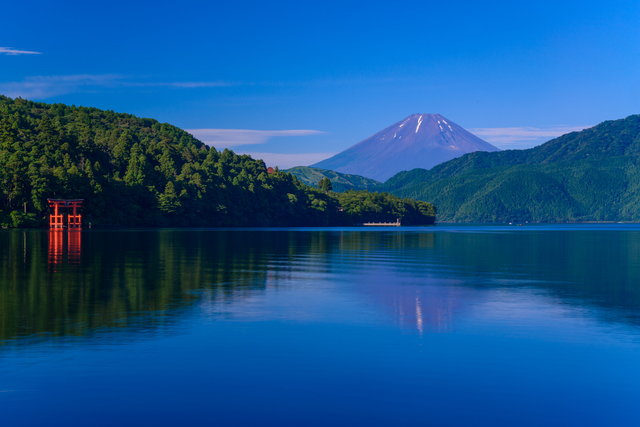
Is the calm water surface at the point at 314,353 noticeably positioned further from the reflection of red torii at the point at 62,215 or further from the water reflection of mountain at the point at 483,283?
the reflection of red torii at the point at 62,215

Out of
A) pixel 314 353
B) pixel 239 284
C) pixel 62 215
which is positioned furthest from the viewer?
pixel 62 215

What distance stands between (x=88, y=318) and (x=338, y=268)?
80.5 feet

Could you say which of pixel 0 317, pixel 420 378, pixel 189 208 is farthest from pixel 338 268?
pixel 189 208

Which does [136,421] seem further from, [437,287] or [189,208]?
[189,208]

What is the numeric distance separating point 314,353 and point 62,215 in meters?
136

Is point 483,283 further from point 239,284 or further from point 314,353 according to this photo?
point 314,353

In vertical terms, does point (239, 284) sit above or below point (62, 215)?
below

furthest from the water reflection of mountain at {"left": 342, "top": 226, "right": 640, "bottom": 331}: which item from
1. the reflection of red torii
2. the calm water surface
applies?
the reflection of red torii

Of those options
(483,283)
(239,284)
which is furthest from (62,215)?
(483,283)

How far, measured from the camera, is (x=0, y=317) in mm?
20594

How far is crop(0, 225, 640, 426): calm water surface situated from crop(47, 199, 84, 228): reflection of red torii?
112m

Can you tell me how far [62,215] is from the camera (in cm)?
13900

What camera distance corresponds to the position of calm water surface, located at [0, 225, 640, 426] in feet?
38.5

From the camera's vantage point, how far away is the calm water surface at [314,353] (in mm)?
11734
